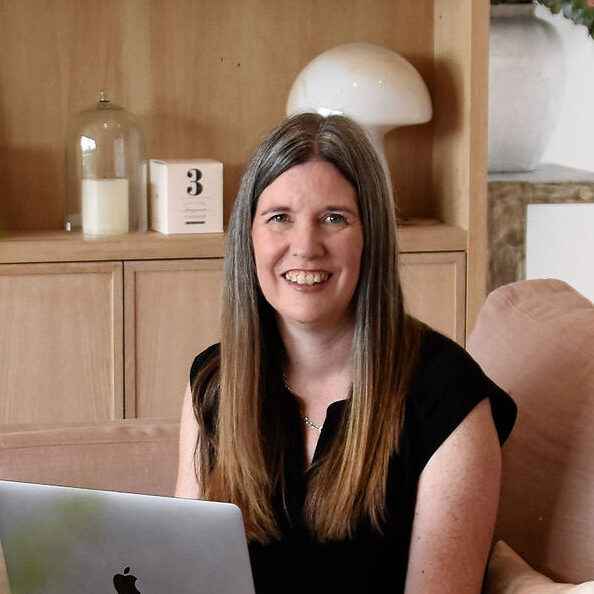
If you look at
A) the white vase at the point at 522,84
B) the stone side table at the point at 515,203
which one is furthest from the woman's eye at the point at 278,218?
the white vase at the point at 522,84

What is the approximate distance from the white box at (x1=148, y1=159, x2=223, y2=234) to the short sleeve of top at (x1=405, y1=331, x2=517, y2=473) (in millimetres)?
1228

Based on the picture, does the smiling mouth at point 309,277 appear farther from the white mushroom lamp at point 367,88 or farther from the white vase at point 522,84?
the white vase at point 522,84

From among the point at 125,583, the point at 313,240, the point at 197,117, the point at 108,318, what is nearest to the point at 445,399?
the point at 313,240

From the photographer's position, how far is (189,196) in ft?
8.41

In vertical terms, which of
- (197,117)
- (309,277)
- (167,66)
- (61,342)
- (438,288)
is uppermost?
(167,66)

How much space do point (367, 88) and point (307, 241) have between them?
3.83 ft

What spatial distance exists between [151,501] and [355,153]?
2.04 feet

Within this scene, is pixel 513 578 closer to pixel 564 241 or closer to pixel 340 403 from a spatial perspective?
pixel 340 403

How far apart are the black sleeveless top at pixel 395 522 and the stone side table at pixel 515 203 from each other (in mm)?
1081

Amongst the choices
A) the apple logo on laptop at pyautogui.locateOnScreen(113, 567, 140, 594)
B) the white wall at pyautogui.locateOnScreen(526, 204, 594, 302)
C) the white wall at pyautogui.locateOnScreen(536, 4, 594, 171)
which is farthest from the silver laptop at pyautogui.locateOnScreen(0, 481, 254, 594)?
the white wall at pyautogui.locateOnScreen(536, 4, 594, 171)

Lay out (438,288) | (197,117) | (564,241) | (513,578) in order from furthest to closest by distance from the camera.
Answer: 1. (564,241)
2. (197,117)
3. (438,288)
4. (513,578)

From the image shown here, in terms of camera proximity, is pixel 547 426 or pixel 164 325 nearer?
pixel 547 426

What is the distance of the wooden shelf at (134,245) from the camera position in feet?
8.19

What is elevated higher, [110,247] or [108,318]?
[110,247]
